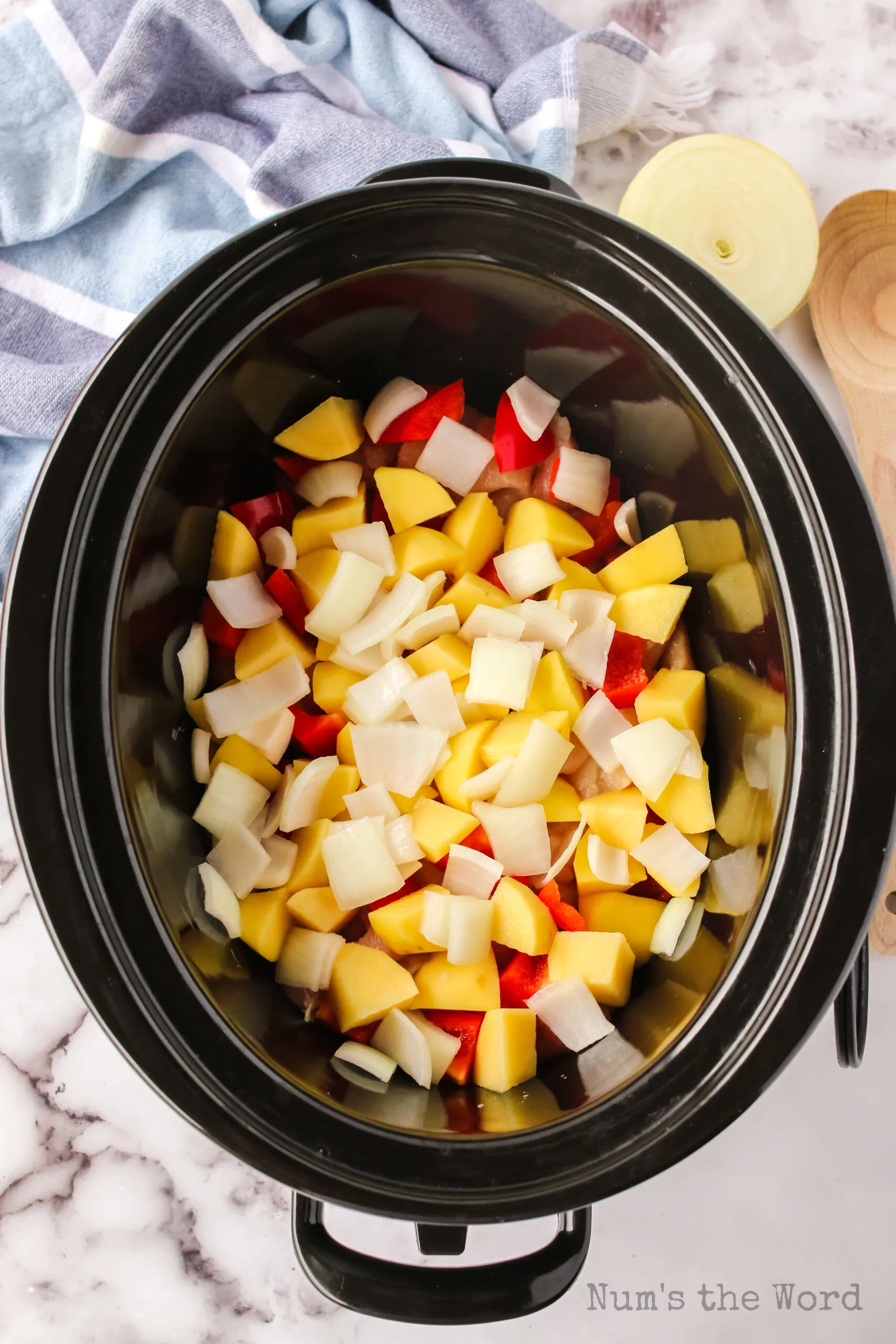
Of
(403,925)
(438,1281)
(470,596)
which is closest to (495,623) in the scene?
(470,596)

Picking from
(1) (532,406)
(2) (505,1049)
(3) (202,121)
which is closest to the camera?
(2) (505,1049)

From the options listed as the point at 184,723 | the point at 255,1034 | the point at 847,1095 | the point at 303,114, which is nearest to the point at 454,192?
the point at 303,114

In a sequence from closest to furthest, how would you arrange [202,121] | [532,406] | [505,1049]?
[505,1049]
[532,406]
[202,121]

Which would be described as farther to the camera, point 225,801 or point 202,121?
point 202,121

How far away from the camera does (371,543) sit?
30.3 inches

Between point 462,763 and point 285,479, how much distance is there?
293 millimetres

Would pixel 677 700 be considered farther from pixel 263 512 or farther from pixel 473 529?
pixel 263 512

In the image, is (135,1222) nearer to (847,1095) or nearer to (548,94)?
(847,1095)

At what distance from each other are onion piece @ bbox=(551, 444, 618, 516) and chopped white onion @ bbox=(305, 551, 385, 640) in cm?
17

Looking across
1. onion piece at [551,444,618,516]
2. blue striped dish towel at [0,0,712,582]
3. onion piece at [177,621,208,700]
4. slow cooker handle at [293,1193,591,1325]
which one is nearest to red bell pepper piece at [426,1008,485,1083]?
slow cooker handle at [293,1193,591,1325]

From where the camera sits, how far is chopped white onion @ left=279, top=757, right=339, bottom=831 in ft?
2.42

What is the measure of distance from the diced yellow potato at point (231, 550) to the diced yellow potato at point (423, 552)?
0.12m

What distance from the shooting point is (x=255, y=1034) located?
0.66 metres

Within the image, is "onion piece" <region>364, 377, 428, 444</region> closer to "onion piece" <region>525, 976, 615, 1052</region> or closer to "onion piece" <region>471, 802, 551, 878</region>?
"onion piece" <region>471, 802, 551, 878</region>
